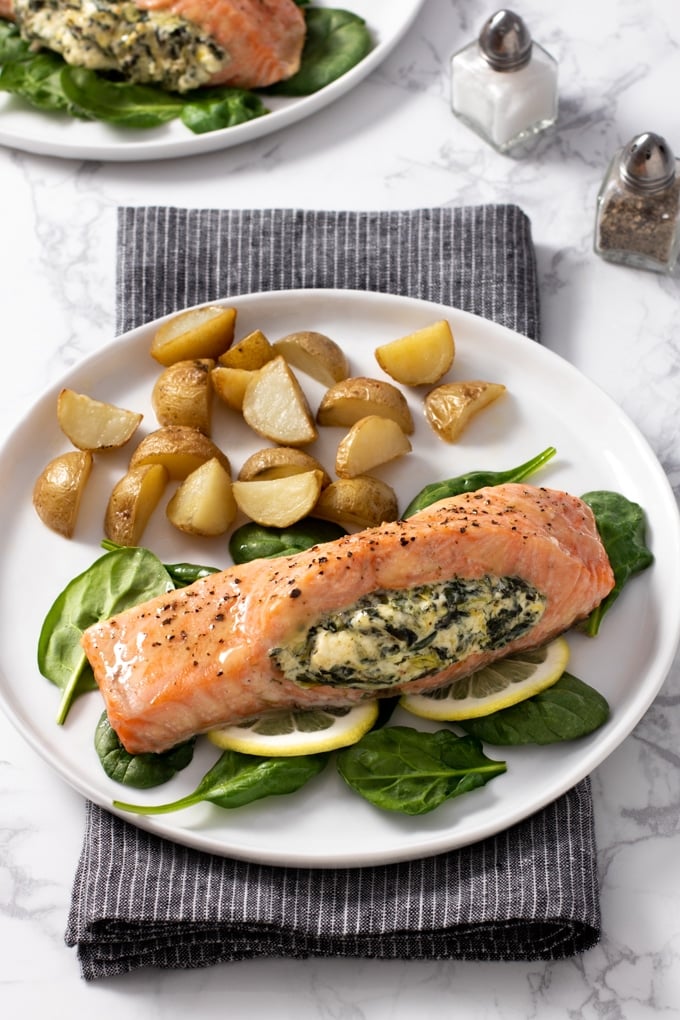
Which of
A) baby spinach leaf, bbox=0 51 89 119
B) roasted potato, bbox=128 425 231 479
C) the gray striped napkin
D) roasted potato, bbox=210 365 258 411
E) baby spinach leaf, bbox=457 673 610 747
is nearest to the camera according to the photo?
the gray striped napkin

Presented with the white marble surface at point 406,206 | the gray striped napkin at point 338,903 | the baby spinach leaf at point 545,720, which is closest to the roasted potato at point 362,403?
the white marble surface at point 406,206

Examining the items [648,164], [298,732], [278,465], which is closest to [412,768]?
[298,732]

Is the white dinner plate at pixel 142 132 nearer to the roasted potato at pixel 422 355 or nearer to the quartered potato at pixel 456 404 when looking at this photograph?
the roasted potato at pixel 422 355

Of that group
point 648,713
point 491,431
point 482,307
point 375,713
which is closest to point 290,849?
point 375,713

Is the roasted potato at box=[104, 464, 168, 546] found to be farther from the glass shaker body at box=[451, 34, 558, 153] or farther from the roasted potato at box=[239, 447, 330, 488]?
the glass shaker body at box=[451, 34, 558, 153]

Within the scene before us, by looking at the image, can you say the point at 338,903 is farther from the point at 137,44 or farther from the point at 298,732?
the point at 137,44

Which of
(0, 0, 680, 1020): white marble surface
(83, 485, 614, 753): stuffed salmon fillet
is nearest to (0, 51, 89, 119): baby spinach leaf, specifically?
(0, 0, 680, 1020): white marble surface

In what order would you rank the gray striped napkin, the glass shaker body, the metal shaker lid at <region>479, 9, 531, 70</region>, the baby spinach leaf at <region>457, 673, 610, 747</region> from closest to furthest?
the gray striped napkin < the baby spinach leaf at <region>457, 673, 610, 747</region> < the metal shaker lid at <region>479, 9, 531, 70</region> < the glass shaker body
